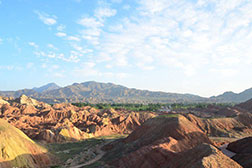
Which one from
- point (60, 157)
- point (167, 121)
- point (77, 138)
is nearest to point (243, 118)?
point (167, 121)

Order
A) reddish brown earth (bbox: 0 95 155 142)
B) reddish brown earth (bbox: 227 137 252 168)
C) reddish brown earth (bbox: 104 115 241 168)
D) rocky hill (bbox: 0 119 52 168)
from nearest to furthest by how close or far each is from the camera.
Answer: reddish brown earth (bbox: 104 115 241 168) → reddish brown earth (bbox: 227 137 252 168) → rocky hill (bbox: 0 119 52 168) → reddish brown earth (bbox: 0 95 155 142)

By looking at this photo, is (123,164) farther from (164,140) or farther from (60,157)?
(60,157)

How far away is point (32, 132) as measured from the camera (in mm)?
61000

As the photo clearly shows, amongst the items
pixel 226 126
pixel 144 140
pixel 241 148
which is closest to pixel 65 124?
pixel 144 140

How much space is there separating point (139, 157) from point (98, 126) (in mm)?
51330

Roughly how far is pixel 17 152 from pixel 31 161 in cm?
301

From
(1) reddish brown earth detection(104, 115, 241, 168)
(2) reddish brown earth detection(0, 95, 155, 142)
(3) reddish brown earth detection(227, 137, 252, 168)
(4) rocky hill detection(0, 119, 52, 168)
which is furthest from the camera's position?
(2) reddish brown earth detection(0, 95, 155, 142)

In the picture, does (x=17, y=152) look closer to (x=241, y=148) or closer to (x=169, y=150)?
(x=169, y=150)

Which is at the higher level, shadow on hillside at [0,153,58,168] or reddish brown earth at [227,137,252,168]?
reddish brown earth at [227,137,252,168]

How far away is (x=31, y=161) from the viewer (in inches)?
1350

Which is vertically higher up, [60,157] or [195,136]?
[195,136]

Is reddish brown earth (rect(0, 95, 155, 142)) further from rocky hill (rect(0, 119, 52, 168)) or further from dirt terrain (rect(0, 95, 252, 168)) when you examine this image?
rocky hill (rect(0, 119, 52, 168))

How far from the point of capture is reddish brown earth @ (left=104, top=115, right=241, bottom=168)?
68.2ft

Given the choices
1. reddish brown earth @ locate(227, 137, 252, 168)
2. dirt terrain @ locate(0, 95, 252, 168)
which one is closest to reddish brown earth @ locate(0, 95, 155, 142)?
dirt terrain @ locate(0, 95, 252, 168)
